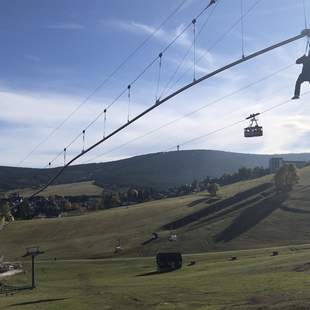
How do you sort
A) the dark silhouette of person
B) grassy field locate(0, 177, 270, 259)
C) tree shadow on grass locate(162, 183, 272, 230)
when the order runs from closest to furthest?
the dark silhouette of person < grassy field locate(0, 177, 270, 259) < tree shadow on grass locate(162, 183, 272, 230)

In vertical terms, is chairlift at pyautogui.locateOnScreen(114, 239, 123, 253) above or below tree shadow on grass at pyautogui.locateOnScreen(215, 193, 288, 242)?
below

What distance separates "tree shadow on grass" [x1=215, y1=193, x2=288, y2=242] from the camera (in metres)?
135

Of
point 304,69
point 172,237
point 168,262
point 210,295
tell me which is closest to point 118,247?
point 172,237

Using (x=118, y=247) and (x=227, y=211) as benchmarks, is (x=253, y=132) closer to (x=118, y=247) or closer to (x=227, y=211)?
(x=118, y=247)

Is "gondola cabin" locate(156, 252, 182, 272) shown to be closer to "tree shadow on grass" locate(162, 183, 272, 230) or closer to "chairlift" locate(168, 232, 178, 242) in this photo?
"chairlift" locate(168, 232, 178, 242)

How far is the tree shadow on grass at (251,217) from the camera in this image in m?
A: 135

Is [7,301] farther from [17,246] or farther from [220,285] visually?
[17,246]

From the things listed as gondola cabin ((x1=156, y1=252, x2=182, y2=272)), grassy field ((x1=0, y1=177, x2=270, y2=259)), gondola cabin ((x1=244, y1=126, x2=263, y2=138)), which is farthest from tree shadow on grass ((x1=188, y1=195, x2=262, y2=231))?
gondola cabin ((x1=244, y1=126, x2=263, y2=138))

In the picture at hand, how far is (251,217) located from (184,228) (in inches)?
633

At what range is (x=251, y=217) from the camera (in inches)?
6019

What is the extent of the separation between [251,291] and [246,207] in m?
131

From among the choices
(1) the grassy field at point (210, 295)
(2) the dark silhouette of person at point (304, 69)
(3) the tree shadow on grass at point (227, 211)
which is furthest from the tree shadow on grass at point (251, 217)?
(2) the dark silhouette of person at point (304, 69)

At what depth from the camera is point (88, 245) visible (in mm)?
140625

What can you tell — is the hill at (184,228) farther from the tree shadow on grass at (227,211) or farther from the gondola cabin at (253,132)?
the gondola cabin at (253,132)
